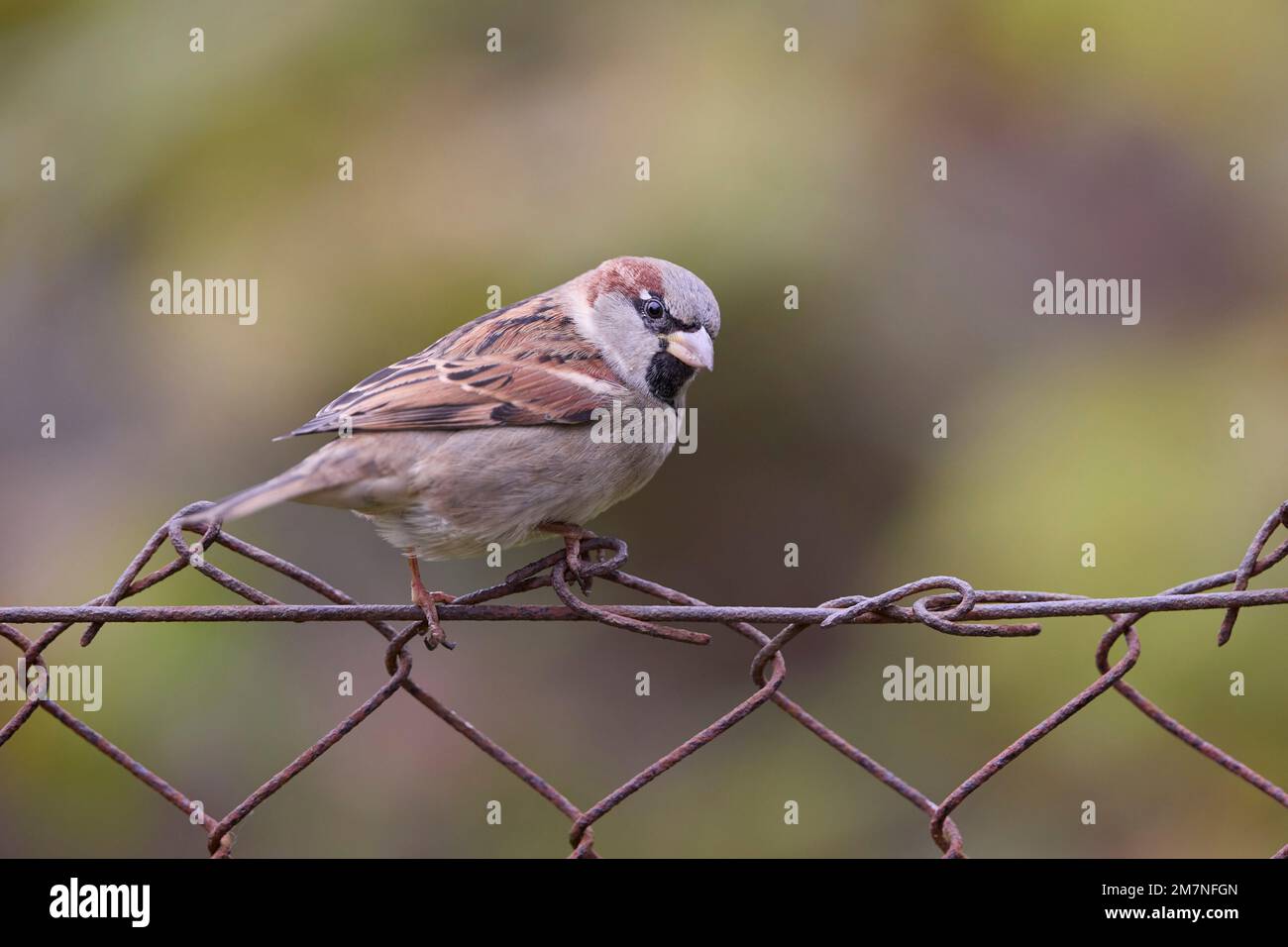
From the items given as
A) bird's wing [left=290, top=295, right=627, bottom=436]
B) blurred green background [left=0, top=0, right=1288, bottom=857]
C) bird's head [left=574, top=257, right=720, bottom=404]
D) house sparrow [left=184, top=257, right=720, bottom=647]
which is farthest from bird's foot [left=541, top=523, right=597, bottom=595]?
blurred green background [left=0, top=0, right=1288, bottom=857]

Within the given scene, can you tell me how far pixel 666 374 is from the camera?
9.13ft

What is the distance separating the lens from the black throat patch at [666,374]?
277cm

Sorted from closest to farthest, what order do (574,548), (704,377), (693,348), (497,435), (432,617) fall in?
1. (432,617)
2. (574,548)
3. (497,435)
4. (693,348)
5. (704,377)

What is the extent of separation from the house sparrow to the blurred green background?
1.51 meters

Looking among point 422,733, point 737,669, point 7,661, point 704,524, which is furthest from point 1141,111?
point 7,661

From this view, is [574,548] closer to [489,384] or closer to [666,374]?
[489,384]

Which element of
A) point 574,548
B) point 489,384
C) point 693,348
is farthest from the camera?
point 693,348

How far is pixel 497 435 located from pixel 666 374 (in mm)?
438

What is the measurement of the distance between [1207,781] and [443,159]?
323cm

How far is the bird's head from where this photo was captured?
2.76 metres

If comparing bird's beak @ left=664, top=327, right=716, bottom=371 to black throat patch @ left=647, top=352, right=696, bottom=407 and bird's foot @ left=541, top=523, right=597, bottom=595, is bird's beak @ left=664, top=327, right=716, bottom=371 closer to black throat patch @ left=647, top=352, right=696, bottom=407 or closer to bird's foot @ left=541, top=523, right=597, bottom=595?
black throat patch @ left=647, top=352, right=696, bottom=407

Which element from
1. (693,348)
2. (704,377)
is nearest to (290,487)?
(693,348)

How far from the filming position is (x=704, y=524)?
15.5 ft

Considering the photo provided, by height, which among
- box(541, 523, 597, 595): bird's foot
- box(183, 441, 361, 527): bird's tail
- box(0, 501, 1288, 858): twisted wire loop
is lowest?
box(0, 501, 1288, 858): twisted wire loop
